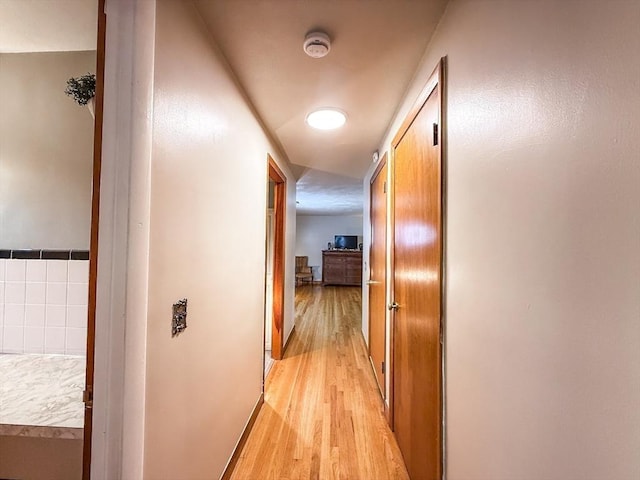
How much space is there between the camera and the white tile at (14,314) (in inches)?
51.3

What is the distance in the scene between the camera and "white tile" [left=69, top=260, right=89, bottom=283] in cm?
130

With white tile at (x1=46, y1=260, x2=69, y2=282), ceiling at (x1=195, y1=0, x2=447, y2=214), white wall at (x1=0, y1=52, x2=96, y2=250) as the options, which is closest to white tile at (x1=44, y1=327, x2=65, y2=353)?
white tile at (x1=46, y1=260, x2=69, y2=282)

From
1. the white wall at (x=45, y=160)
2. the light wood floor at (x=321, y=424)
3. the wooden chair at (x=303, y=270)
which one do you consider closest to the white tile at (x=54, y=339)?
the white wall at (x=45, y=160)

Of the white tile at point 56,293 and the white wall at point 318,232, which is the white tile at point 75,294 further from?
the white wall at point 318,232

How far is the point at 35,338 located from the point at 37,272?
31 centimetres

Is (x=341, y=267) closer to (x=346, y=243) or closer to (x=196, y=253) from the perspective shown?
(x=346, y=243)

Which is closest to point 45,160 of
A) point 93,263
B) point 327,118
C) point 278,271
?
point 93,263

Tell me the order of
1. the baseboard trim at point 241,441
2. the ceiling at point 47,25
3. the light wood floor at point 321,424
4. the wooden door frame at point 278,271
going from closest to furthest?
1. the ceiling at point 47,25
2. the baseboard trim at point 241,441
3. the light wood floor at point 321,424
4. the wooden door frame at point 278,271

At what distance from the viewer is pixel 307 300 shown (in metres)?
6.46

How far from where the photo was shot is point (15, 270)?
1309 mm

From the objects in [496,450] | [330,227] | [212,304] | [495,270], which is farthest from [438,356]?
[330,227]

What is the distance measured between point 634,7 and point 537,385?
674 mm

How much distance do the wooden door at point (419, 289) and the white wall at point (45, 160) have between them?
1.59 metres

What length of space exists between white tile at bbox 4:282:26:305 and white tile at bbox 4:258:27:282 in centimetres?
2
